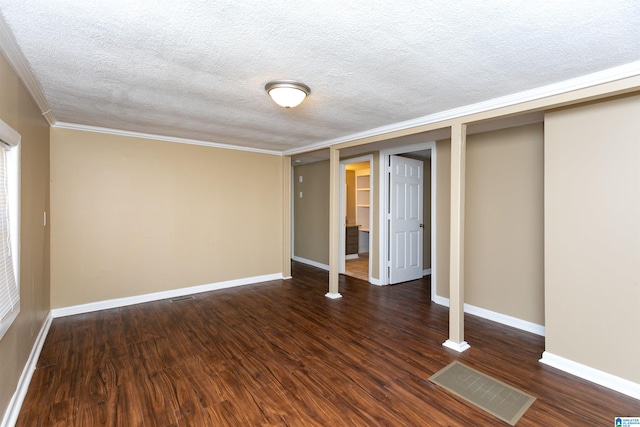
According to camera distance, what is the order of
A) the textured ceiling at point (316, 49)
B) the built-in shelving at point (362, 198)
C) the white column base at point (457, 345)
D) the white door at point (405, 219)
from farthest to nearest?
the built-in shelving at point (362, 198)
the white door at point (405, 219)
the white column base at point (457, 345)
the textured ceiling at point (316, 49)

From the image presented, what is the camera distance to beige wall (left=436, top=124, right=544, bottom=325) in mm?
3281

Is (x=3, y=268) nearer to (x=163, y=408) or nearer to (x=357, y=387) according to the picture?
(x=163, y=408)

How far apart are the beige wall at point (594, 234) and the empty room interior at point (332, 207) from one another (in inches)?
0.6

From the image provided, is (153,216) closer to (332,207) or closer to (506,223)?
(332,207)

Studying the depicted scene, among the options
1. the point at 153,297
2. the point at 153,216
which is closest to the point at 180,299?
the point at 153,297

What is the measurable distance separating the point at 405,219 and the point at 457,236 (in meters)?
2.27

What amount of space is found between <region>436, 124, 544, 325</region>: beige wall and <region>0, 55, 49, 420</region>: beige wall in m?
4.29

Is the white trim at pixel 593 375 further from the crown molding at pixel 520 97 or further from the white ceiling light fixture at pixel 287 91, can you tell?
the white ceiling light fixture at pixel 287 91

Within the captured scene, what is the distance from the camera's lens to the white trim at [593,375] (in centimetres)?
223

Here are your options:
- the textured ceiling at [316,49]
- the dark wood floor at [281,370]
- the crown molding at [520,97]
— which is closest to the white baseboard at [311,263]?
the dark wood floor at [281,370]

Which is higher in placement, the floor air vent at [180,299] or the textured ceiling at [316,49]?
the textured ceiling at [316,49]

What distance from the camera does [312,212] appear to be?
6.70 metres

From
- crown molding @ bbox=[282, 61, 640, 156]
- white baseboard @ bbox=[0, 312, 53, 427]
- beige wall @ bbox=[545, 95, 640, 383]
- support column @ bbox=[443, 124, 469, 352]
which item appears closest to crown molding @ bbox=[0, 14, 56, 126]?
white baseboard @ bbox=[0, 312, 53, 427]

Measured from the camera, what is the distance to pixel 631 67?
1.96m
